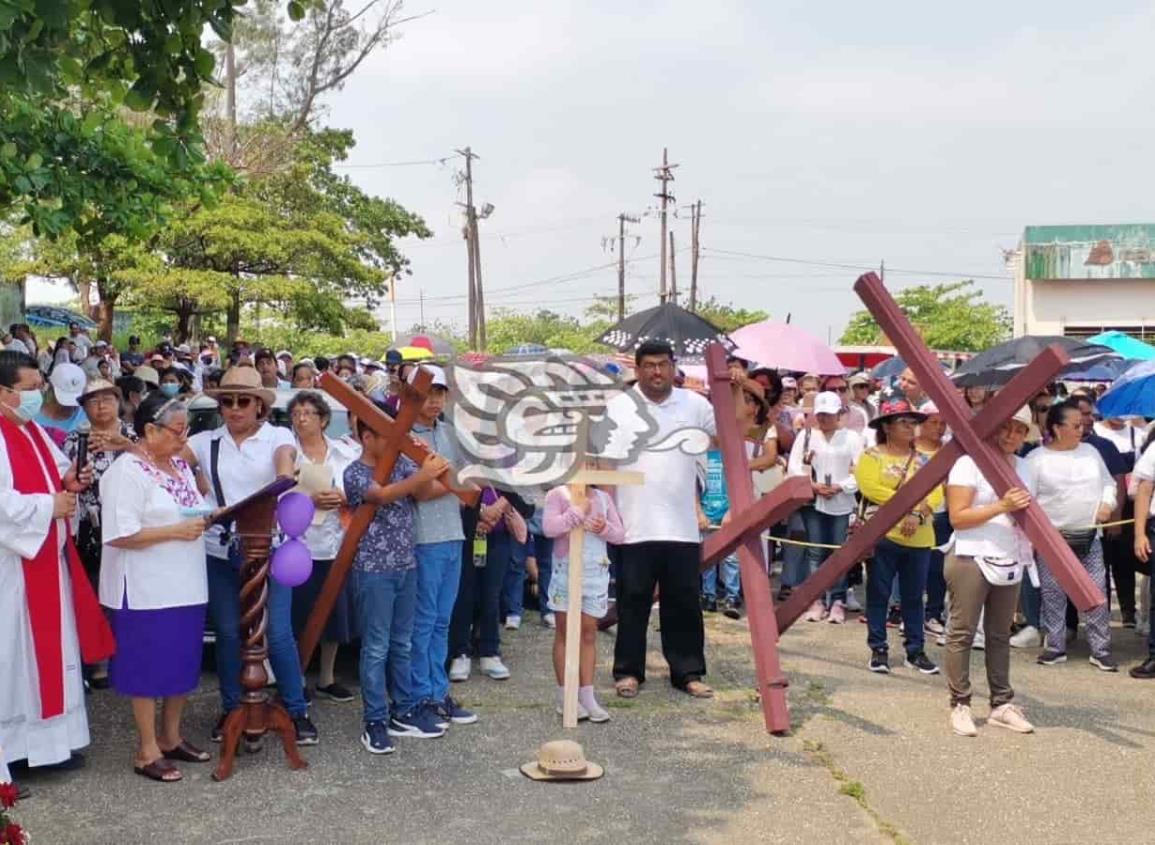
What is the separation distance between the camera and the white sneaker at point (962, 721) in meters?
5.93

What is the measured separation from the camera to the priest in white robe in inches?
197

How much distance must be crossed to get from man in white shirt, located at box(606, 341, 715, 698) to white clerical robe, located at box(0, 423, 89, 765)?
2994 millimetres

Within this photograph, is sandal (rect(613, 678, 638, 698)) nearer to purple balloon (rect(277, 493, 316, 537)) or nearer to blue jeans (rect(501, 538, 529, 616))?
blue jeans (rect(501, 538, 529, 616))

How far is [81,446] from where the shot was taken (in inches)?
230

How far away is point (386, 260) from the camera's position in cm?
3200

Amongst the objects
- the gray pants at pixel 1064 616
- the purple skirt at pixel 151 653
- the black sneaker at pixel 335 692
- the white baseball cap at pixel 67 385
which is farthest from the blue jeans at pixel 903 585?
the white baseball cap at pixel 67 385

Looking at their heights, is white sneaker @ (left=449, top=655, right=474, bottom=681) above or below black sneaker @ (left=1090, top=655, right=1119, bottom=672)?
above

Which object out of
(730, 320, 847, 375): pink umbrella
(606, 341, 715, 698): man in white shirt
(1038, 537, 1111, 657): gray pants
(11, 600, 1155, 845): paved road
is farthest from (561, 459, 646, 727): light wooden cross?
(730, 320, 847, 375): pink umbrella

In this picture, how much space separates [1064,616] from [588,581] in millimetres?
3559

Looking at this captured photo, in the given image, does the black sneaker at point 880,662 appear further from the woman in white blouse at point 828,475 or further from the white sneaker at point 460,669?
the white sneaker at point 460,669

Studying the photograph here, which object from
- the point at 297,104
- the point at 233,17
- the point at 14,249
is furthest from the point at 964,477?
the point at 14,249

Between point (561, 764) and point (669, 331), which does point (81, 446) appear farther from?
point (669, 331)

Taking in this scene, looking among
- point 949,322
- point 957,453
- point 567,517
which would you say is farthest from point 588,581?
point 949,322

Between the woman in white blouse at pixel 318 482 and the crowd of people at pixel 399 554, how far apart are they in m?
0.01
